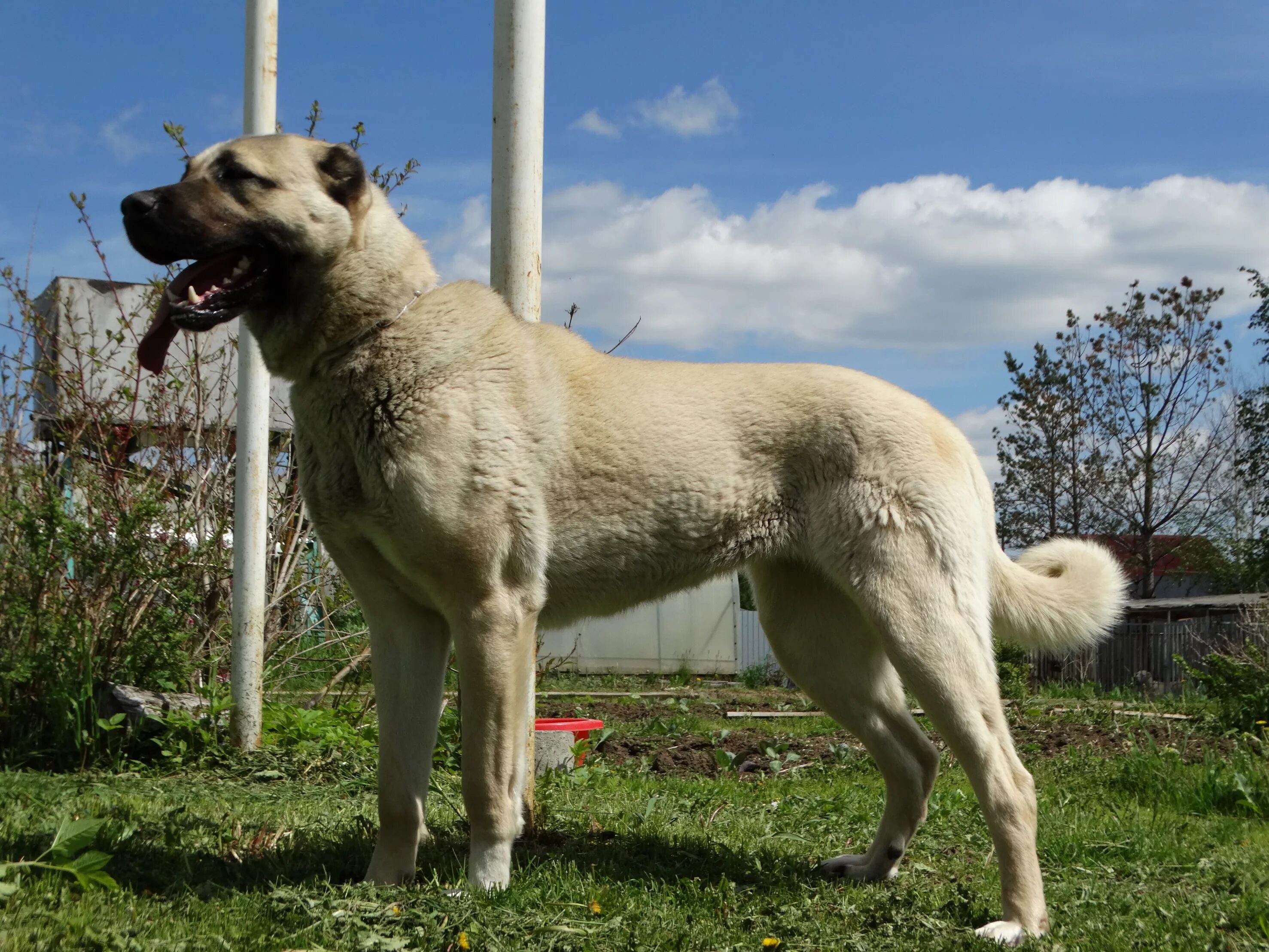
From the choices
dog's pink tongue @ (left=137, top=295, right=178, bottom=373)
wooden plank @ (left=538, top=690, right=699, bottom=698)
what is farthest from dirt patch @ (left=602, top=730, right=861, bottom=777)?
wooden plank @ (left=538, top=690, right=699, bottom=698)

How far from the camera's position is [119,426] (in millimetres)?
6133

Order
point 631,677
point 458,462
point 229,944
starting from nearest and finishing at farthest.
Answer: point 229,944, point 458,462, point 631,677

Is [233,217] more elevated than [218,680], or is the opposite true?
[233,217]

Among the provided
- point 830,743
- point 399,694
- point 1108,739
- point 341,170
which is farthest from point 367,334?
point 1108,739

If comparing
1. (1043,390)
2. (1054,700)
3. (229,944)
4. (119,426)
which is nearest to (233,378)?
(119,426)

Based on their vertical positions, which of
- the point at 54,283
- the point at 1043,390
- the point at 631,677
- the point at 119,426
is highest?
the point at 1043,390

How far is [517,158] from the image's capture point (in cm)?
405

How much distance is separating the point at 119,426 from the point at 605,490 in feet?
13.2

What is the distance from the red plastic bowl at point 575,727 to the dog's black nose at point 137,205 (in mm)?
3226

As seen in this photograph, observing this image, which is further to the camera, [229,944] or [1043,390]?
[1043,390]

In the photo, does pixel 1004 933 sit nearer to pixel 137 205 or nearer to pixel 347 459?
pixel 347 459

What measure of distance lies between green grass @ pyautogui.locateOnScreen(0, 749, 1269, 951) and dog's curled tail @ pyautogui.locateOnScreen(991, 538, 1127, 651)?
2.60 feet

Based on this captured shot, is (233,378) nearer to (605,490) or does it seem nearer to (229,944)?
(605,490)

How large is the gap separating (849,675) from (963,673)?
61 cm
